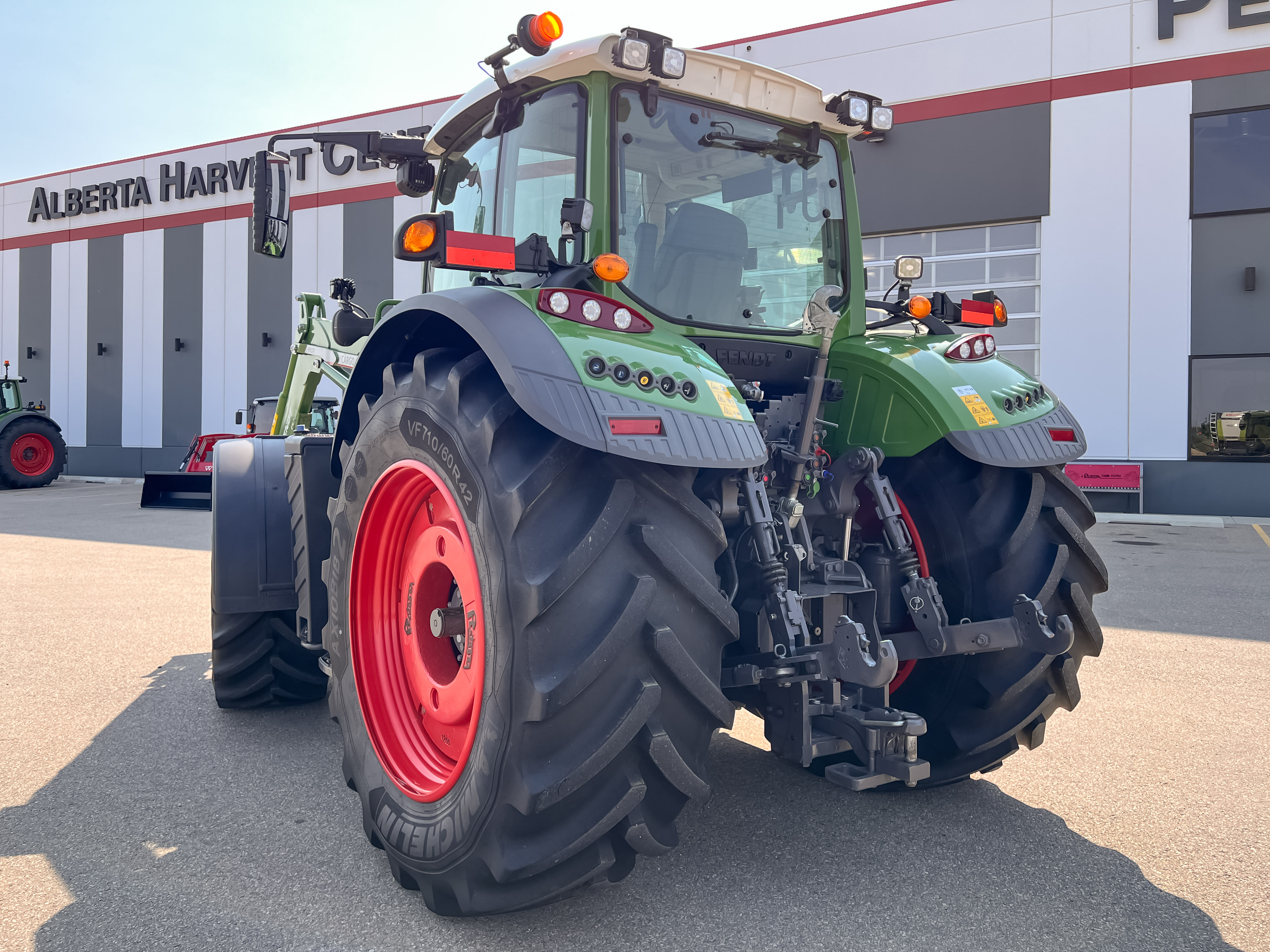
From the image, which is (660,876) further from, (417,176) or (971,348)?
(417,176)

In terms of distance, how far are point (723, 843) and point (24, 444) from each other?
71.6 feet

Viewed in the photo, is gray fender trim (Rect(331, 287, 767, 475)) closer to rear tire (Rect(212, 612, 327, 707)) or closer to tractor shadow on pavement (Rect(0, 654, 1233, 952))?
tractor shadow on pavement (Rect(0, 654, 1233, 952))

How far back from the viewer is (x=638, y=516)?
6.93 feet

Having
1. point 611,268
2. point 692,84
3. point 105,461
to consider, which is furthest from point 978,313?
point 105,461

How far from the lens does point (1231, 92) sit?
12867 mm

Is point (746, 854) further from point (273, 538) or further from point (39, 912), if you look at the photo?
point (273, 538)

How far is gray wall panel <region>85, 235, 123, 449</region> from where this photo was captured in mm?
23188

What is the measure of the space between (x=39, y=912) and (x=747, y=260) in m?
2.72

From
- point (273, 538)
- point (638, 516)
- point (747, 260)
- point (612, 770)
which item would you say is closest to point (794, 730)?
point (612, 770)

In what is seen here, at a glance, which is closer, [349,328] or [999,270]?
[349,328]

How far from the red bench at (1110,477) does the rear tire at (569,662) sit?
12745mm

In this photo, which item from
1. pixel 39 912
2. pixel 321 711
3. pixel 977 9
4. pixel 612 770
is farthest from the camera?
pixel 977 9

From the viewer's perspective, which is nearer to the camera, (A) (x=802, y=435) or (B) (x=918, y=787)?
(A) (x=802, y=435)

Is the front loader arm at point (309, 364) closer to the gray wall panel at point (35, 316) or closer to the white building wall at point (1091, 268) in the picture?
the white building wall at point (1091, 268)
